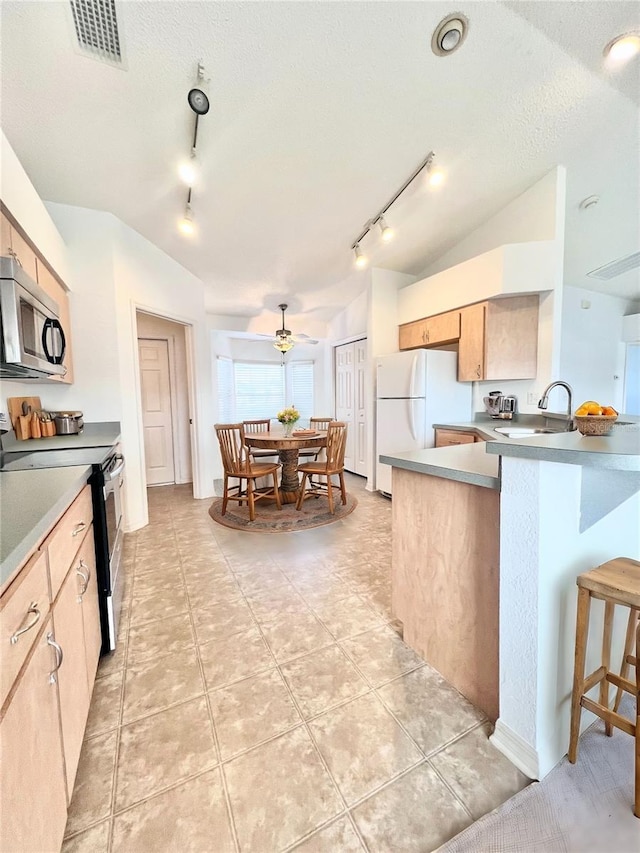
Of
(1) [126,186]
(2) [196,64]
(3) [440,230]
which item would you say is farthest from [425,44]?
(1) [126,186]

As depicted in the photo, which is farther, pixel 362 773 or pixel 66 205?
pixel 66 205

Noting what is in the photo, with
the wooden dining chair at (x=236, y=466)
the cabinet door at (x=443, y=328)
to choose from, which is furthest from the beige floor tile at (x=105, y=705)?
the cabinet door at (x=443, y=328)

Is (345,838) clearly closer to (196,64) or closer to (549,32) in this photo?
(196,64)

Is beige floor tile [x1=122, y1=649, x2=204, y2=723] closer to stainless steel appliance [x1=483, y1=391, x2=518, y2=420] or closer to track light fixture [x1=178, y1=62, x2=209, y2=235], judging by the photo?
track light fixture [x1=178, y1=62, x2=209, y2=235]

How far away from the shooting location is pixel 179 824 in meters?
0.99

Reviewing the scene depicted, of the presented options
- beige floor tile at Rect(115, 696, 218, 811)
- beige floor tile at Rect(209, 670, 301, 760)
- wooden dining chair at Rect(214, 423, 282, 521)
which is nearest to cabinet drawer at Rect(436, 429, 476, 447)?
wooden dining chair at Rect(214, 423, 282, 521)

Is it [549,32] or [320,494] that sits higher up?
[549,32]

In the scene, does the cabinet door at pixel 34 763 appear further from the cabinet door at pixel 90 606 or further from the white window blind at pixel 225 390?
the white window blind at pixel 225 390

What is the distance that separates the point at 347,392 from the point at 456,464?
399 cm

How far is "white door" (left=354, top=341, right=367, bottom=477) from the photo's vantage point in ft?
16.4

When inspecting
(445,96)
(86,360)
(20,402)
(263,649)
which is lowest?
(263,649)

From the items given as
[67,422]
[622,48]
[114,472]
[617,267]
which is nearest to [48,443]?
[67,422]

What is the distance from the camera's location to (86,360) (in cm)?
296

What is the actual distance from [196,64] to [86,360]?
2225mm
